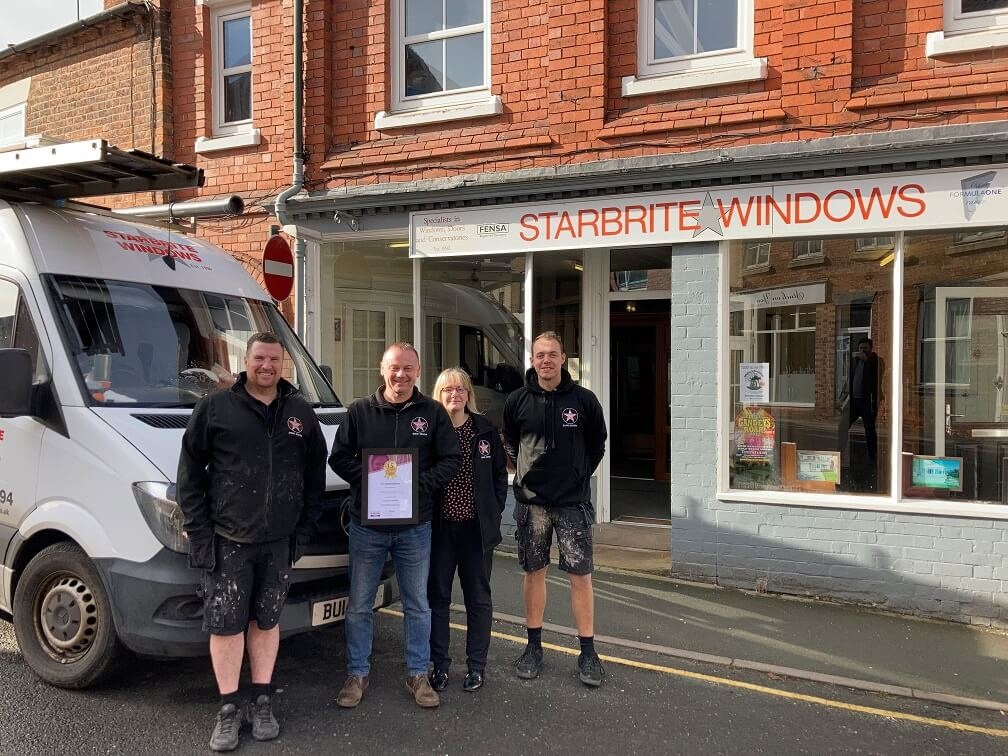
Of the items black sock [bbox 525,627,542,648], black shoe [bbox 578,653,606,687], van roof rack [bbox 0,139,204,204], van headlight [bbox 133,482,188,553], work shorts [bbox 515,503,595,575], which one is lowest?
black shoe [bbox 578,653,606,687]

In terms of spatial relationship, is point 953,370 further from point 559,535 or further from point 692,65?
point 559,535

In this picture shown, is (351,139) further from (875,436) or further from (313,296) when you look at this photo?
(875,436)

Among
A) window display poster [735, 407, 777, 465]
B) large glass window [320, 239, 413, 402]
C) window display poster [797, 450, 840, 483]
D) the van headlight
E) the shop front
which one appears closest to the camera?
the van headlight

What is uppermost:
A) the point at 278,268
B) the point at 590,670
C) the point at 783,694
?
the point at 278,268

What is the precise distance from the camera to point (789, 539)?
5.91m

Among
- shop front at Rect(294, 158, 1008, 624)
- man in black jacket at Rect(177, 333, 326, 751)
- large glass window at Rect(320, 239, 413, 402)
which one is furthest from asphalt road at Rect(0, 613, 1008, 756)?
large glass window at Rect(320, 239, 413, 402)

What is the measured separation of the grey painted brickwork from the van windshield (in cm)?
305

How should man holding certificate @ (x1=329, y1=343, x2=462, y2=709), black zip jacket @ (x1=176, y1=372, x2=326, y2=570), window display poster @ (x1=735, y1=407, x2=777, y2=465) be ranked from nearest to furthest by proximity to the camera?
black zip jacket @ (x1=176, y1=372, x2=326, y2=570) → man holding certificate @ (x1=329, y1=343, x2=462, y2=709) → window display poster @ (x1=735, y1=407, x2=777, y2=465)

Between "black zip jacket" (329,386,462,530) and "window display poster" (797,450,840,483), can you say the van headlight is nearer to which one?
"black zip jacket" (329,386,462,530)

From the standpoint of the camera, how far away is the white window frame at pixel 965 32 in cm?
559

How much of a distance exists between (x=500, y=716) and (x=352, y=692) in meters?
0.78

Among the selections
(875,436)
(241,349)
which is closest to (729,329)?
(875,436)

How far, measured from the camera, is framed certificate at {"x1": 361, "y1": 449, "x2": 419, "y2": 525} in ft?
12.0

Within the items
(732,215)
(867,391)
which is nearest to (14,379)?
(732,215)
